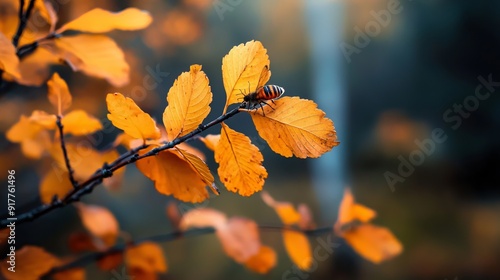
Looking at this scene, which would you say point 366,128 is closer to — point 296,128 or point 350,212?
point 350,212

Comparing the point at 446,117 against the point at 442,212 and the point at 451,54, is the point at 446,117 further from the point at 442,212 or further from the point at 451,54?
the point at 442,212

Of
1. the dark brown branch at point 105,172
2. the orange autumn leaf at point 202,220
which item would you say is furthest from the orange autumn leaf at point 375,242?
the dark brown branch at point 105,172

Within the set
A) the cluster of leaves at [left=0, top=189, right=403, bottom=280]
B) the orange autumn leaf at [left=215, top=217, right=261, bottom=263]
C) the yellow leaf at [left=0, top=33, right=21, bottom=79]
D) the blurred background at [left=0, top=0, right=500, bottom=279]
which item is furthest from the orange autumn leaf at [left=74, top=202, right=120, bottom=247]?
the blurred background at [left=0, top=0, right=500, bottom=279]

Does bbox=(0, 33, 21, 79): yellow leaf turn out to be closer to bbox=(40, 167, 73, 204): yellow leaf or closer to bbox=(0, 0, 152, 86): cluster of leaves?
bbox=(0, 0, 152, 86): cluster of leaves

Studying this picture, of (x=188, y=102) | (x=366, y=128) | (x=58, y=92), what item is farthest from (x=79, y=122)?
(x=366, y=128)

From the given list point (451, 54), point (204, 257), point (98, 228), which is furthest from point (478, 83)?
point (98, 228)
